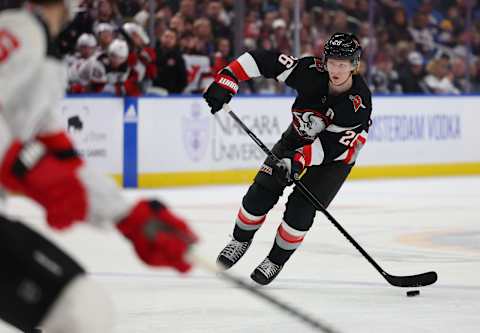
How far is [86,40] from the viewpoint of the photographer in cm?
947

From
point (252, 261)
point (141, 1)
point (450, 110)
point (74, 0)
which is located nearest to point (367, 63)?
point (450, 110)

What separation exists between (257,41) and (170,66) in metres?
1.43

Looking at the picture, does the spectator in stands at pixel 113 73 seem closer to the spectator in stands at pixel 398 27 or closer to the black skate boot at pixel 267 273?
the spectator in stands at pixel 398 27

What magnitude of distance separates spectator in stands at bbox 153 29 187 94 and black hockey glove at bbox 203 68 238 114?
15.7 feet

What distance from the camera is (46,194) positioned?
2057mm

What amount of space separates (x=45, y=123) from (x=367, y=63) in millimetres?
10075

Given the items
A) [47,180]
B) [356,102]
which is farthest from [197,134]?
[47,180]

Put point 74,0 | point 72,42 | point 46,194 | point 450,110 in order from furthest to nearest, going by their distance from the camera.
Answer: point 450,110, point 72,42, point 74,0, point 46,194

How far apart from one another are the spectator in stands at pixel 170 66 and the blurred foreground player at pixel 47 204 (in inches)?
304

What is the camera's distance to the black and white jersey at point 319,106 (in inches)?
198

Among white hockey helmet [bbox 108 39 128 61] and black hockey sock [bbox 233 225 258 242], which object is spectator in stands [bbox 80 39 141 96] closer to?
white hockey helmet [bbox 108 39 128 61]

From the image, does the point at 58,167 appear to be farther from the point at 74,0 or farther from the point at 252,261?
the point at 252,261

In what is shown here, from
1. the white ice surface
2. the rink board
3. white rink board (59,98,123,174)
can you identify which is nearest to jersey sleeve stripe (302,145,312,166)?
the white ice surface

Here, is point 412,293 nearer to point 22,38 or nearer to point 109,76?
point 22,38
